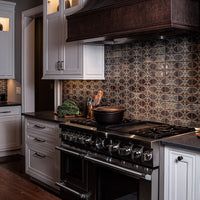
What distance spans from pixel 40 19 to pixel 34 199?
3.16 meters

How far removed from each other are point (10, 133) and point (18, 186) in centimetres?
159

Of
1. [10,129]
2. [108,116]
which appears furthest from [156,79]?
[10,129]

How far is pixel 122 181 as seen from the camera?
267cm

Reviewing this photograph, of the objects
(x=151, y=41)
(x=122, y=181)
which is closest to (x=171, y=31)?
(x=151, y=41)

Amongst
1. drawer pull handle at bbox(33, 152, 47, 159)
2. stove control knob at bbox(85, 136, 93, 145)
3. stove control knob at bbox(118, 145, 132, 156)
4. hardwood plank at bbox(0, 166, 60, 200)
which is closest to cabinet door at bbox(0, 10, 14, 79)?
hardwood plank at bbox(0, 166, 60, 200)

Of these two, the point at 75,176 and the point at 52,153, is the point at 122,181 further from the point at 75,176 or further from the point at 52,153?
the point at 52,153

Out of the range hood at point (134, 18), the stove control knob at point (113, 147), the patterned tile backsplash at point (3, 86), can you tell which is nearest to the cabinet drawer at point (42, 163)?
the stove control knob at point (113, 147)

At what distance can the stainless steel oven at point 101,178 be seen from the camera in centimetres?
241

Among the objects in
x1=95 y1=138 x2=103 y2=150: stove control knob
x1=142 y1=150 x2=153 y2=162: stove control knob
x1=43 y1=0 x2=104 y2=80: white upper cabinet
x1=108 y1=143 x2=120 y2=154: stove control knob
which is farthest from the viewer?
x1=43 y1=0 x2=104 y2=80: white upper cabinet

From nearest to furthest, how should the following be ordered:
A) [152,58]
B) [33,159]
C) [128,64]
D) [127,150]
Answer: [127,150] < [152,58] < [128,64] < [33,159]

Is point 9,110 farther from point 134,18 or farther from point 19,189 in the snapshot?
point 134,18

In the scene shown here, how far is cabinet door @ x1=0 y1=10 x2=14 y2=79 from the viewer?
5448 millimetres

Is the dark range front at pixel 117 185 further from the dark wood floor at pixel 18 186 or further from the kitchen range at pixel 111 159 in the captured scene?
the dark wood floor at pixel 18 186

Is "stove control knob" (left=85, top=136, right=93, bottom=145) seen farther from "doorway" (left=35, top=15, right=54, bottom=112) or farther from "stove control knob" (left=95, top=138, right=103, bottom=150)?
"doorway" (left=35, top=15, right=54, bottom=112)
